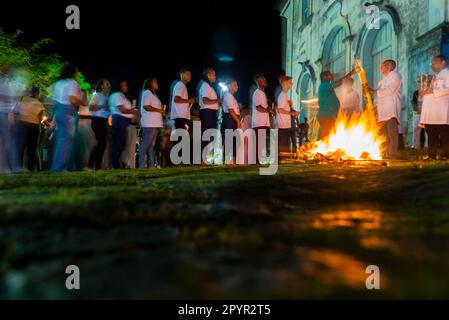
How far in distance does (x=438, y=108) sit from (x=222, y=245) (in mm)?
6063

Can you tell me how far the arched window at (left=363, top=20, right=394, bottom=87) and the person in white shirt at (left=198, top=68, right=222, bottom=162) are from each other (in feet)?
24.5

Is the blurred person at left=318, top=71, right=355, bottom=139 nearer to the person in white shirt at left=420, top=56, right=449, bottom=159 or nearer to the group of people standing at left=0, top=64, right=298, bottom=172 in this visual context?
the group of people standing at left=0, top=64, right=298, bottom=172

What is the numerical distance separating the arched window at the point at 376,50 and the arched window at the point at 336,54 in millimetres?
1771

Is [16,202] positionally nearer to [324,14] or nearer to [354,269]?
[354,269]

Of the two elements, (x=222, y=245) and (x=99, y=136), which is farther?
(x=99, y=136)

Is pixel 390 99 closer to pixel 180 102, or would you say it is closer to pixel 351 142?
pixel 351 142

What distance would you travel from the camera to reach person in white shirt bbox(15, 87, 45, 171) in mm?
6865

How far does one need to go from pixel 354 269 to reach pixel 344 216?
92cm

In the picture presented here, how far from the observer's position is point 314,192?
324 cm

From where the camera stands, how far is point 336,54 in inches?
674

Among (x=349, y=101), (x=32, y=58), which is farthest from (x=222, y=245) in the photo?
(x=32, y=58)

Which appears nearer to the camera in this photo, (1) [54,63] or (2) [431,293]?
(2) [431,293]
